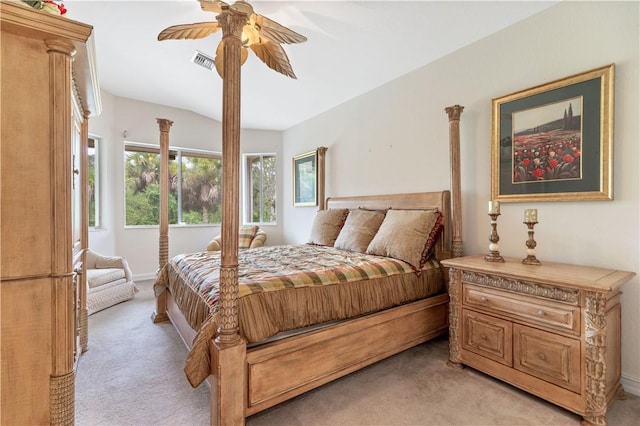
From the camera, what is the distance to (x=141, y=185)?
484 cm

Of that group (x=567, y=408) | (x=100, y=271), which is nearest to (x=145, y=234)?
(x=100, y=271)

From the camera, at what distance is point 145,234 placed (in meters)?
4.78

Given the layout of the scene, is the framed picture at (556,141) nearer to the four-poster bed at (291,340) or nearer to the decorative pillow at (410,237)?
the four-poster bed at (291,340)

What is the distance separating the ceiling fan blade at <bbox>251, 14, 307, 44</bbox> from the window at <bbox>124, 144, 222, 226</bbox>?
10.2 feet

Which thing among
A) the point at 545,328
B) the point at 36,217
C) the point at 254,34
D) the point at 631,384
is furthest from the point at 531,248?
the point at 36,217

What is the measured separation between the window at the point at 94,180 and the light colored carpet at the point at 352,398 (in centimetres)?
266

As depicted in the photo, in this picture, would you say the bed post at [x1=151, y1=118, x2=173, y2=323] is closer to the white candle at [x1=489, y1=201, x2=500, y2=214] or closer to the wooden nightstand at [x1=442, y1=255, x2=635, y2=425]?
the wooden nightstand at [x1=442, y1=255, x2=635, y2=425]

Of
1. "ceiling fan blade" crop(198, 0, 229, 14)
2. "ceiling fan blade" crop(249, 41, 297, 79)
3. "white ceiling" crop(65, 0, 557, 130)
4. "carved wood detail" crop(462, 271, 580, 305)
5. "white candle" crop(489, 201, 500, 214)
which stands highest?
"white ceiling" crop(65, 0, 557, 130)

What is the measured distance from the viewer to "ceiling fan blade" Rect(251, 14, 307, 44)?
6.64ft

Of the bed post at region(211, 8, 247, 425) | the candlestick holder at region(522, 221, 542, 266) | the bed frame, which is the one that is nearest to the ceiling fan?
the bed post at region(211, 8, 247, 425)

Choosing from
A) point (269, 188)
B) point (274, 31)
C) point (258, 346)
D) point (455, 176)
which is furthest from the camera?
point (269, 188)

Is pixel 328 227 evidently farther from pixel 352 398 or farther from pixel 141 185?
pixel 141 185

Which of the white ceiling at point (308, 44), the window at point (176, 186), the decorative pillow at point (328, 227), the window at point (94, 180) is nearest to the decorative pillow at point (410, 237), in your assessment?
the decorative pillow at point (328, 227)

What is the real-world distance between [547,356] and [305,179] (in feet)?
12.5
